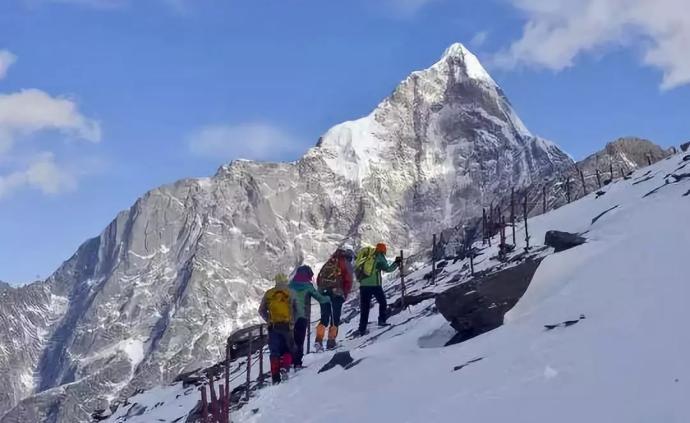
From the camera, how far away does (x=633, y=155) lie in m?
144

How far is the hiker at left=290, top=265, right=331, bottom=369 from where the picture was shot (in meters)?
16.5

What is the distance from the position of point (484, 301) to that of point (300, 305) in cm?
411

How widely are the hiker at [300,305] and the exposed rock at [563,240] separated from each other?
15.0 feet

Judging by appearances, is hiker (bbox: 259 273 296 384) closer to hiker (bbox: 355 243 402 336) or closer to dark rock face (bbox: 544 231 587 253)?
hiker (bbox: 355 243 402 336)

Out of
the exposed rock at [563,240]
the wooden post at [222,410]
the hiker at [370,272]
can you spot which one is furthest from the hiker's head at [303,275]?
the exposed rock at [563,240]

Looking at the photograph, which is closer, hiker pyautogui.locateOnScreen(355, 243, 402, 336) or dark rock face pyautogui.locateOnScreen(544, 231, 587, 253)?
dark rock face pyautogui.locateOnScreen(544, 231, 587, 253)

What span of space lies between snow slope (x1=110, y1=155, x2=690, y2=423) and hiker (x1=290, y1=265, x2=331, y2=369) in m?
0.42

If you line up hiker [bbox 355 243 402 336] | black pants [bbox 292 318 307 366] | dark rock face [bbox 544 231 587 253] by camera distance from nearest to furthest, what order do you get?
dark rock face [bbox 544 231 587 253] → black pants [bbox 292 318 307 366] → hiker [bbox 355 243 402 336]

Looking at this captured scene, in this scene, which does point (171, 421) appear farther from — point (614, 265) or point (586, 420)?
point (586, 420)

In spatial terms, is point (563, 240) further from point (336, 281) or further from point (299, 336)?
point (299, 336)

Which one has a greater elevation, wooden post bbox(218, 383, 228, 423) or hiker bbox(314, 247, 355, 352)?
hiker bbox(314, 247, 355, 352)

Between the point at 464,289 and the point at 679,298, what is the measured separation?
385 cm

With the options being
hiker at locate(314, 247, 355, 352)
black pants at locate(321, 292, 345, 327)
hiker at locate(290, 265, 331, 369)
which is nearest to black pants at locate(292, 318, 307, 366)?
hiker at locate(290, 265, 331, 369)

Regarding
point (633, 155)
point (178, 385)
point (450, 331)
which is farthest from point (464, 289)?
point (633, 155)
